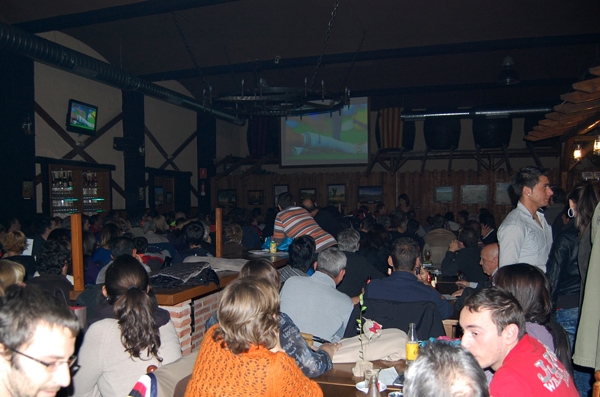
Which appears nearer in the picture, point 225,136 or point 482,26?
point 482,26

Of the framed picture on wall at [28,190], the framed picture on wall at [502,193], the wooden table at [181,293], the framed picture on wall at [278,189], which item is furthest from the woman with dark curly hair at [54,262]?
the framed picture on wall at [502,193]

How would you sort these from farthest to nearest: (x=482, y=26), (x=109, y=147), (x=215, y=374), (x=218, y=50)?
(x=109, y=147) → (x=218, y=50) → (x=482, y=26) → (x=215, y=374)

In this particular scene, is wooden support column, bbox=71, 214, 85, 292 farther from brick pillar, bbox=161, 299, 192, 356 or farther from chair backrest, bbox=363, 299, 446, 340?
chair backrest, bbox=363, 299, 446, 340

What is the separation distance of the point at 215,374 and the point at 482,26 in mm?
9256

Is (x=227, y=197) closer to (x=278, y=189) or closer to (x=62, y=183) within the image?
(x=278, y=189)

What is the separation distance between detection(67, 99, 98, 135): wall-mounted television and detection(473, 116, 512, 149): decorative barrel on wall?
993 cm

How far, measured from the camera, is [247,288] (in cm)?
208

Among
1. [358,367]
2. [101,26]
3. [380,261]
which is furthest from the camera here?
[101,26]

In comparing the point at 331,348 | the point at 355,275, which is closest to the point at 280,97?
the point at 355,275

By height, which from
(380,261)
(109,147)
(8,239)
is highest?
→ (109,147)

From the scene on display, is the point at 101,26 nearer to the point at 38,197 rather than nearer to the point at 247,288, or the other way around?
the point at 38,197

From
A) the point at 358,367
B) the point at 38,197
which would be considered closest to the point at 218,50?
the point at 38,197

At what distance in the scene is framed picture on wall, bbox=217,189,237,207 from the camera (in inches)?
655

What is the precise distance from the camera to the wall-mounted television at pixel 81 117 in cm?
1070
